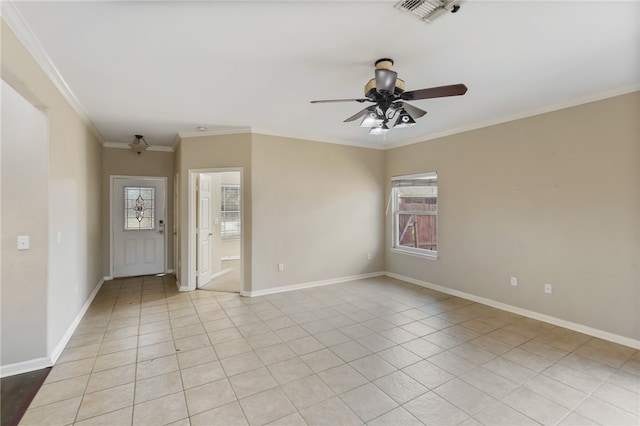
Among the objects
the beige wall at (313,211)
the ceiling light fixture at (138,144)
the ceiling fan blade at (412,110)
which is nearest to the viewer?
the ceiling fan blade at (412,110)

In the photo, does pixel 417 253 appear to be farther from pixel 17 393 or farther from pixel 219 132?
pixel 17 393

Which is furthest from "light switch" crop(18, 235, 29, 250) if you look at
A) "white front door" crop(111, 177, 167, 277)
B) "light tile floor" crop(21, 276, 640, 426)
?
"white front door" crop(111, 177, 167, 277)

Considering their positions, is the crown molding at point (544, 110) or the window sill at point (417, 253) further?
the window sill at point (417, 253)

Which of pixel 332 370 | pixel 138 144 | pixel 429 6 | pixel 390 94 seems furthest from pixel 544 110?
pixel 138 144

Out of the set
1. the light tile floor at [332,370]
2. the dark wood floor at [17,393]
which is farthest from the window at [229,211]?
the dark wood floor at [17,393]

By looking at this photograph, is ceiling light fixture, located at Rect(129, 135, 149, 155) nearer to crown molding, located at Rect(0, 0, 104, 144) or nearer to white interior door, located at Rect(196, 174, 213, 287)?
white interior door, located at Rect(196, 174, 213, 287)

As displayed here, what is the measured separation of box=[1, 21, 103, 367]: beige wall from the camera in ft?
7.42

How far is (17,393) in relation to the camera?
2.21 meters

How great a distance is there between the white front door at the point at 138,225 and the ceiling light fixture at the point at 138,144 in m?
0.67

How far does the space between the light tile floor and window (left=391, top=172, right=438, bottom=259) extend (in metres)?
1.48

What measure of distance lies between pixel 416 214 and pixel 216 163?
3640mm

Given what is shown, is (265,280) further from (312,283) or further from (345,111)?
(345,111)

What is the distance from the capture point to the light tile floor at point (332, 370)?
202 centimetres

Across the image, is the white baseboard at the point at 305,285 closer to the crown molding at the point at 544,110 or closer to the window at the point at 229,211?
the crown molding at the point at 544,110
